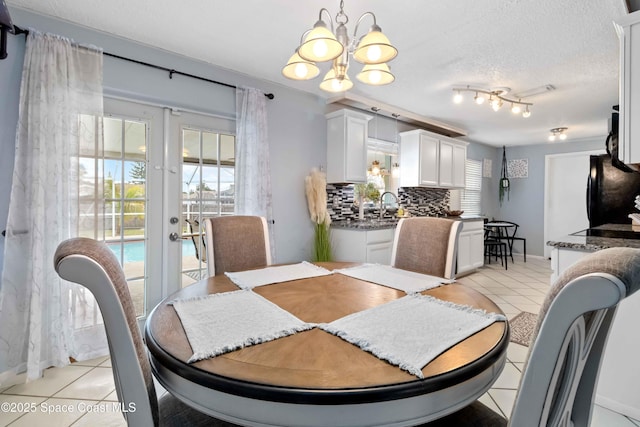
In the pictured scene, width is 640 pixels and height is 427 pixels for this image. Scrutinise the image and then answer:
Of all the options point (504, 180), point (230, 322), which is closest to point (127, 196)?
point (230, 322)

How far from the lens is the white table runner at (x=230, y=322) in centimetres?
82

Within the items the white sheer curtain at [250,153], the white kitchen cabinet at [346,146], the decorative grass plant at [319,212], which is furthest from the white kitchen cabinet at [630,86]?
the white sheer curtain at [250,153]

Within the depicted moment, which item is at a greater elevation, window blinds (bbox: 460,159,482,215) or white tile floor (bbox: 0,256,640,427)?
window blinds (bbox: 460,159,482,215)

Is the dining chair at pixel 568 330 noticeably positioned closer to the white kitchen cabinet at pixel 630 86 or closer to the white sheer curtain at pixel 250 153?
the white kitchen cabinet at pixel 630 86

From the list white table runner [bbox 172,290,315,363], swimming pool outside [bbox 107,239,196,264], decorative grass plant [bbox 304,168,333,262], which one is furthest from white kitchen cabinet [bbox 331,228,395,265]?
white table runner [bbox 172,290,315,363]

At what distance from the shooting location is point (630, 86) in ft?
5.48

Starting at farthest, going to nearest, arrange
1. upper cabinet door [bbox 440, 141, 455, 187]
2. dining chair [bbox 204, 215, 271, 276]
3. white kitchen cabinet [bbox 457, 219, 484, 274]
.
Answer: upper cabinet door [bbox 440, 141, 455, 187] → white kitchen cabinet [bbox 457, 219, 484, 274] → dining chair [bbox 204, 215, 271, 276]

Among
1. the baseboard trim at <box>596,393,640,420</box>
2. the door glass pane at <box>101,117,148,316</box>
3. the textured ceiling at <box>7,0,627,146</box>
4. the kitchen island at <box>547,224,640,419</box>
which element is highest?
the textured ceiling at <box>7,0,627,146</box>

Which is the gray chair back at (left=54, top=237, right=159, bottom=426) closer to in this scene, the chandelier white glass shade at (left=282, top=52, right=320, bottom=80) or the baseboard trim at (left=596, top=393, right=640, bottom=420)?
the chandelier white glass shade at (left=282, top=52, right=320, bottom=80)

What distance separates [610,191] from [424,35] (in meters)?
2.77

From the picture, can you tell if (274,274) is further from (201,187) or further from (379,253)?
(379,253)

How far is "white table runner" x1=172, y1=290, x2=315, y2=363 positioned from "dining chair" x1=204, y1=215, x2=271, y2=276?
69 centimetres

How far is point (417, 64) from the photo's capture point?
2746mm

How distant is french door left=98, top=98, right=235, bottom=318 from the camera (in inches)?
95.9
